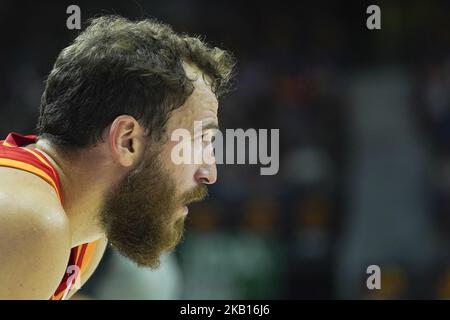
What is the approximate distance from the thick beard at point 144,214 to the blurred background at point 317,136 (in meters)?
4.12

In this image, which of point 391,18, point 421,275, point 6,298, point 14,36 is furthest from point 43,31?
point 6,298

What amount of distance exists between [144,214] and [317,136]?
243 inches

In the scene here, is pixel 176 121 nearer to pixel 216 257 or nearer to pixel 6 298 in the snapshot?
pixel 6 298

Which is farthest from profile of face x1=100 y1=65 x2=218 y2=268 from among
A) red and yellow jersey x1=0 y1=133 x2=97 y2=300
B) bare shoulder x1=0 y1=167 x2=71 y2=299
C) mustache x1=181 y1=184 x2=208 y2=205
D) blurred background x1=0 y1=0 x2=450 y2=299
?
blurred background x1=0 y1=0 x2=450 y2=299

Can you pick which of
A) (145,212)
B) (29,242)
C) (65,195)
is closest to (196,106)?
(145,212)

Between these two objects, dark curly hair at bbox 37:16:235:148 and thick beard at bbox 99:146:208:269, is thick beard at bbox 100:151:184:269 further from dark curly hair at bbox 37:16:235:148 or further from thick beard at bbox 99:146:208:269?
dark curly hair at bbox 37:16:235:148

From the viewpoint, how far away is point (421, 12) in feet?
32.0

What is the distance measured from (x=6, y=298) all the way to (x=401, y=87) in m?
7.69

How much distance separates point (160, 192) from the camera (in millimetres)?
2871

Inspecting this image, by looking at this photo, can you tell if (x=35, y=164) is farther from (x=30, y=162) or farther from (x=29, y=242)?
(x=29, y=242)

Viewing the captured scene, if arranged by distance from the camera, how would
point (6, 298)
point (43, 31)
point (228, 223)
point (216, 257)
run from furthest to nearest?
point (43, 31) → point (228, 223) → point (216, 257) → point (6, 298)

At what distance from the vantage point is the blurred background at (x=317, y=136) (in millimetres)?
7777

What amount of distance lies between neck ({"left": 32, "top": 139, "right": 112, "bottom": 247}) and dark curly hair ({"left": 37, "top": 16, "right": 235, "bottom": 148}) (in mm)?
51

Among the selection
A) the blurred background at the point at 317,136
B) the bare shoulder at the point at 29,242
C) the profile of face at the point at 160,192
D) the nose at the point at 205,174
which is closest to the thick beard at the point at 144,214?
the profile of face at the point at 160,192
